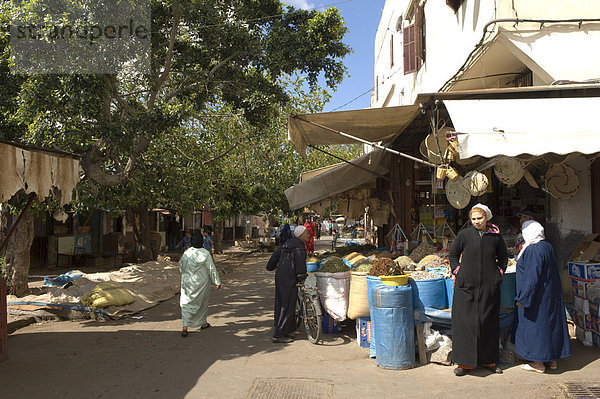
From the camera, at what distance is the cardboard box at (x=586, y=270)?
18.2 ft

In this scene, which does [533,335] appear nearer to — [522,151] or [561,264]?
[522,151]

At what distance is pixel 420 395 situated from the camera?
4316mm

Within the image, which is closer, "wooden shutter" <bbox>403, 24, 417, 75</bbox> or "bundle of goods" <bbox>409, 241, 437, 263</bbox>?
"bundle of goods" <bbox>409, 241, 437, 263</bbox>

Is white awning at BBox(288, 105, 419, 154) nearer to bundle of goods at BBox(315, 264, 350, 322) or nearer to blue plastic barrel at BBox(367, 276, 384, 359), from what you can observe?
bundle of goods at BBox(315, 264, 350, 322)

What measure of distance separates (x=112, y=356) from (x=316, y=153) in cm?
2118

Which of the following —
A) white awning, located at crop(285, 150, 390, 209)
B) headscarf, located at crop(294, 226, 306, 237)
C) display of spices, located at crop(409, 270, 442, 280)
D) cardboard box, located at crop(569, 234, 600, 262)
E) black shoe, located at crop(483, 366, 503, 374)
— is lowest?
black shoe, located at crop(483, 366, 503, 374)

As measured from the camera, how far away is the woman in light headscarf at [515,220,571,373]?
15.4 ft

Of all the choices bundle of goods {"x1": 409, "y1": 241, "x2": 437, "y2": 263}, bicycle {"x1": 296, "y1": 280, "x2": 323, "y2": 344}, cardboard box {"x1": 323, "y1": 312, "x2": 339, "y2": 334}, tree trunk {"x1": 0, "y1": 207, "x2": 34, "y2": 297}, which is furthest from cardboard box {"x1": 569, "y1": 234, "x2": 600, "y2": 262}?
tree trunk {"x1": 0, "y1": 207, "x2": 34, "y2": 297}

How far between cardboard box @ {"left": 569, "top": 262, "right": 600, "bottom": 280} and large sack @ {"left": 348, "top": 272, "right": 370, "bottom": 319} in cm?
272

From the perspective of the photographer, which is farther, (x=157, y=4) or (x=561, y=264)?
(x=157, y=4)

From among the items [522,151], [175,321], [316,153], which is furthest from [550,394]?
[316,153]

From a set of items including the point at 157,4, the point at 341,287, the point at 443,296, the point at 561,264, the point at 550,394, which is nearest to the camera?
the point at 550,394

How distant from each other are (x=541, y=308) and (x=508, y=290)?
547 mm

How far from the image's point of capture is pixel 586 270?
5590mm
